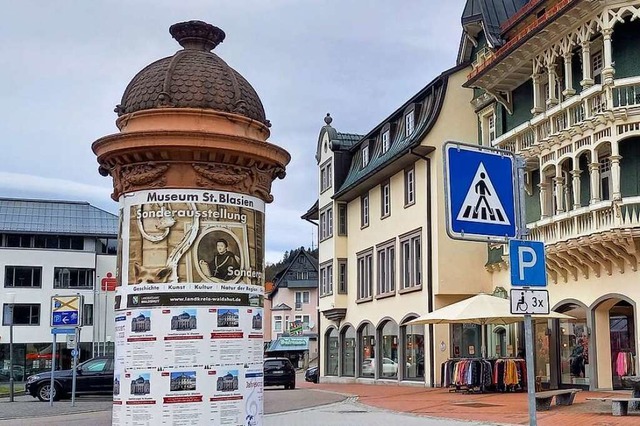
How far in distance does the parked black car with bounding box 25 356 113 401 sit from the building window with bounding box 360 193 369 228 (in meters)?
15.2

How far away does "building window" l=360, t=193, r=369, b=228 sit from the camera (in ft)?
133

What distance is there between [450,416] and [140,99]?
13.4 m

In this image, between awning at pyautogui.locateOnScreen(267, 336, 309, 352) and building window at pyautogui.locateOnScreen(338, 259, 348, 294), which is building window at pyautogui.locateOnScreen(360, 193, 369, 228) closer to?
building window at pyautogui.locateOnScreen(338, 259, 348, 294)

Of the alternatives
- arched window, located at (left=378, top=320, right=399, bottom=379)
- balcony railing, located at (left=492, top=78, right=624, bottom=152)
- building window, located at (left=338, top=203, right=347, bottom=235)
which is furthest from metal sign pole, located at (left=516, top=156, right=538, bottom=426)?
building window, located at (left=338, top=203, right=347, bottom=235)

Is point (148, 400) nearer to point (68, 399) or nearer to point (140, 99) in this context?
point (140, 99)

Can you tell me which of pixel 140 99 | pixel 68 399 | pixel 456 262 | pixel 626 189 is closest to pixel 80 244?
pixel 68 399

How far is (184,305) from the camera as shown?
276 inches

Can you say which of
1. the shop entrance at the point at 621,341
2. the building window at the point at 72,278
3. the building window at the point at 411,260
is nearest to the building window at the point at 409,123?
the building window at the point at 411,260

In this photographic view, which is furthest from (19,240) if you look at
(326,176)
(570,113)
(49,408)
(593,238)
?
(593,238)

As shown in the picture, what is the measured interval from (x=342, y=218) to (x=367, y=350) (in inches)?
283

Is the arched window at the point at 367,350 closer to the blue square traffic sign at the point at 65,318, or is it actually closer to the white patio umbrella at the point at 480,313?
the white patio umbrella at the point at 480,313

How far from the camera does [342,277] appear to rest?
43031 millimetres

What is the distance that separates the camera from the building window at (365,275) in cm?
3966

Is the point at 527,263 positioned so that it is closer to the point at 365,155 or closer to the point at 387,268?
the point at 387,268
